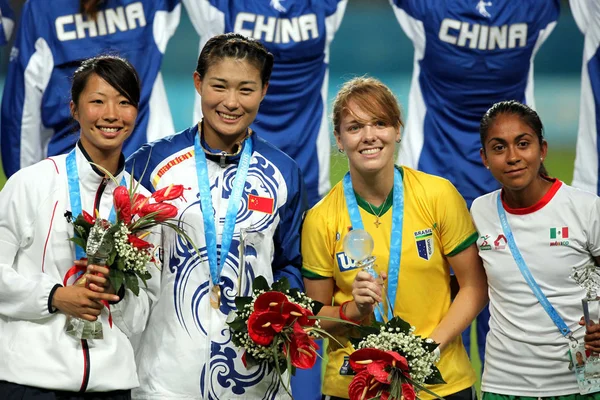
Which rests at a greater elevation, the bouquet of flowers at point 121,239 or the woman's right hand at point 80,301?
the bouquet of flowers at point 121,239

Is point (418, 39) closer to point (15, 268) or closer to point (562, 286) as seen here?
point (562, 286)

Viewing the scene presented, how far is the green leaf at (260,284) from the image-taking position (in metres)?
3.14

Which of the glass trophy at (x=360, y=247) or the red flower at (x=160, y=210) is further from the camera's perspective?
the glass trophy at (x=360, y=247)

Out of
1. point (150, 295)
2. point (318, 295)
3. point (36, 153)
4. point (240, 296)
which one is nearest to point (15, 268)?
point (150, 295)

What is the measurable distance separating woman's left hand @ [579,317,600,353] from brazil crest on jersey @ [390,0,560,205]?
2.72 meters

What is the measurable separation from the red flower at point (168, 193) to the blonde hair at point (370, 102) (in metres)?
0.71

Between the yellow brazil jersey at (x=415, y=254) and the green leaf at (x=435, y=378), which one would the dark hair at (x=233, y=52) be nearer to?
the yellow brazil jersey at (x=415, y=254)

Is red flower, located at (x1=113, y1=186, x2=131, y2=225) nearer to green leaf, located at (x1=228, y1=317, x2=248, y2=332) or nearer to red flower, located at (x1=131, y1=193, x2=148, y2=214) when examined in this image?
red flower, located at (x1=131, y1=193, x2=148, y2=214)

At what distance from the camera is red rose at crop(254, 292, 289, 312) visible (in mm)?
3039

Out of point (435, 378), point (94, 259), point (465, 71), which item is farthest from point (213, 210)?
point (465, 71)

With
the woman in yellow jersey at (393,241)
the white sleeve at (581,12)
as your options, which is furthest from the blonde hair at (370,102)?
the white sleeve at (581,12)

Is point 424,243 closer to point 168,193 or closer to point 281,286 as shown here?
point 281,286

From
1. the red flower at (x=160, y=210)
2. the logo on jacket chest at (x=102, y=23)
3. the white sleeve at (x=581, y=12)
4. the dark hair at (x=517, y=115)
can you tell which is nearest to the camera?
the red flower at (x=160, y=210)

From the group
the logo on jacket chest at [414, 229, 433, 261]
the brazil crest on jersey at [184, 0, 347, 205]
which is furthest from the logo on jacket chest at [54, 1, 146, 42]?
the logo on jacket chest at [414, 229, 433, 261]
